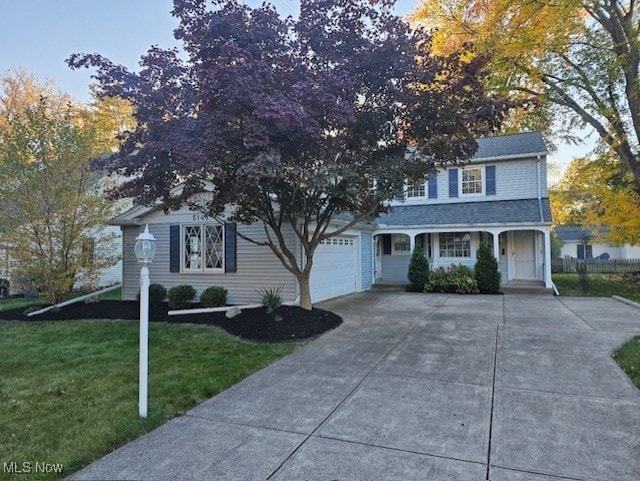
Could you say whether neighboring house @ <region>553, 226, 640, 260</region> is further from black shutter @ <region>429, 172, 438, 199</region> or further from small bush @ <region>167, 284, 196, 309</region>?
small bush @ <region>167, 284, 196, 309</region>

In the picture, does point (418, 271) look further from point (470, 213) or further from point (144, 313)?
point (144, 313)

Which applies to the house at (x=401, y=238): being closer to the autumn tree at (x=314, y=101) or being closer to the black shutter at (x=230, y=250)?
the black shutter at (x=230, y=250)

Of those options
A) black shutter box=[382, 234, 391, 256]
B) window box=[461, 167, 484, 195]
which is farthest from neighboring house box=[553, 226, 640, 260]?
black shutter box=[382, 234, 391, 256]

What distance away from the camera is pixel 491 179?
15.4m

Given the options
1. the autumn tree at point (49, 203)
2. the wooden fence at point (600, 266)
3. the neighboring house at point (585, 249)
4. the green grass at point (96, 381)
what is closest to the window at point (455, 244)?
the wooden fence at point (600, 266)

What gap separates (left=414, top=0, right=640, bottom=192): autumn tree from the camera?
454 inches

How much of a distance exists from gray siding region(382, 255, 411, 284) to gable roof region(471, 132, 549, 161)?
4.99 m

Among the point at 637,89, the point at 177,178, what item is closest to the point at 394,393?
the point at 177,178

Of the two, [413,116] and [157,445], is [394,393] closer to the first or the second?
[157,445]

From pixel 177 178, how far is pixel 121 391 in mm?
4600

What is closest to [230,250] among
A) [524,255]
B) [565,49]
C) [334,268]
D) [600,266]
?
[334,268]

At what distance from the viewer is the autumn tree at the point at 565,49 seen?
37.9ft

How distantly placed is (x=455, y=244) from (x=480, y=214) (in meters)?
1.61

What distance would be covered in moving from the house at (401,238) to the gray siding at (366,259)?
4 centimetres
